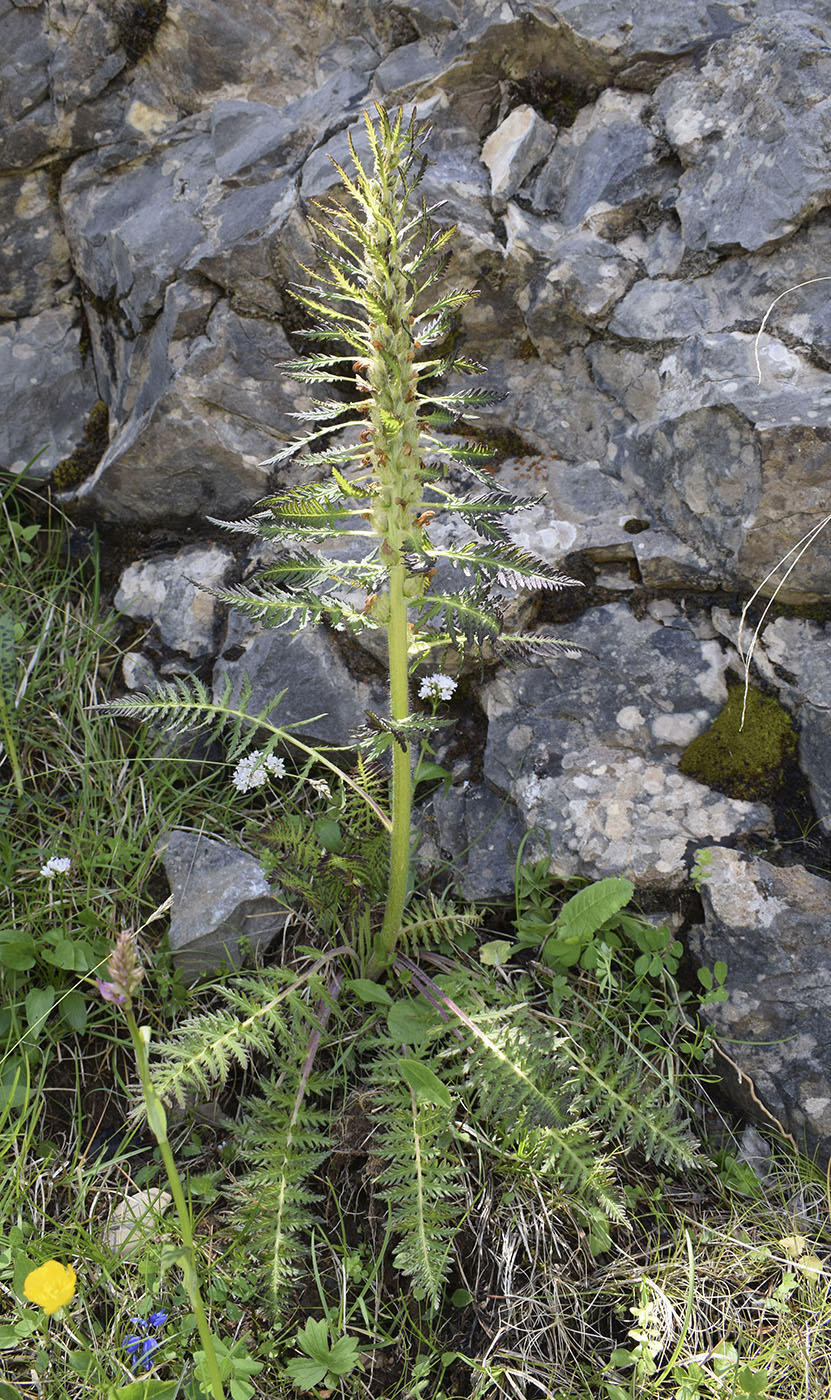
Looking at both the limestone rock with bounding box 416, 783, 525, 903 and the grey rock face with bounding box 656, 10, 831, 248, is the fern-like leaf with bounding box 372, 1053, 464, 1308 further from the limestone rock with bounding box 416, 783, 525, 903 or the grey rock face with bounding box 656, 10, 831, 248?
the grey rock face with bounding box 656, 10, 831, 248

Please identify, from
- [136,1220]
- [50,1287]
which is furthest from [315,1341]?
[50,1287]

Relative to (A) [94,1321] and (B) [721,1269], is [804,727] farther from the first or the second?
(A) [94,1321]

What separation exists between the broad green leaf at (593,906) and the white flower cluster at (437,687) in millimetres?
694

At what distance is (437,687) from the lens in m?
2.73

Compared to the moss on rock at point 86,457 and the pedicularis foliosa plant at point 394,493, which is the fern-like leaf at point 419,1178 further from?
the moss on rock at point 86,457

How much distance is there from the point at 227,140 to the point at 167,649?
1771 mm

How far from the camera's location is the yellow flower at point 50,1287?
5.10ft

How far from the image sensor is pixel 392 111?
3020 mm

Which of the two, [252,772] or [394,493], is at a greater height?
[394,493]

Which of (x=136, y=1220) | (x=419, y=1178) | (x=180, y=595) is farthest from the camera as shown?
(x=180, y=595)

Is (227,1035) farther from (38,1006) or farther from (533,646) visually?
(533,646)

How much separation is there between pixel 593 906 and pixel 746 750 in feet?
2.00

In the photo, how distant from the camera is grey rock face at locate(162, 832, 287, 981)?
250cm

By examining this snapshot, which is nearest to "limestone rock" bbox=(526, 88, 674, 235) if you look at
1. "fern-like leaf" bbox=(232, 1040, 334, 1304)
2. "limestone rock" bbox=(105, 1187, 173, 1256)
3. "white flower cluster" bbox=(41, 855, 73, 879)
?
"white flower cluster" bbox=(41, 855, 73, 879)
